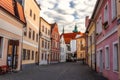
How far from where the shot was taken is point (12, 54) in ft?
63.6

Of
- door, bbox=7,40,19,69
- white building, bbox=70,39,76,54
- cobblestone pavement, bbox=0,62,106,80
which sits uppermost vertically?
white building, bbox=70,39,76,54

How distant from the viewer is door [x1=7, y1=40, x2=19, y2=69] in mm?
18423

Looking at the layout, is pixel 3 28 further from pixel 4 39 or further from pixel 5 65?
pixel 5 65

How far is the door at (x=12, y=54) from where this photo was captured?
18423mm

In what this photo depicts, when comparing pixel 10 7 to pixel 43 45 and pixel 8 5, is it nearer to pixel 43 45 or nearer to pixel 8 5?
pixel 8 5

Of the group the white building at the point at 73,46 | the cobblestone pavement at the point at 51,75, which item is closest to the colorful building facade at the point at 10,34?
the cobblestone pavement at the point at 51,75

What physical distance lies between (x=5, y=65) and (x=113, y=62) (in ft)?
31.1

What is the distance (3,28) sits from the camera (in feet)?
55.4

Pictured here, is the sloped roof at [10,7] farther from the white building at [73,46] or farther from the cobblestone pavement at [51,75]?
the white building at [73,46]

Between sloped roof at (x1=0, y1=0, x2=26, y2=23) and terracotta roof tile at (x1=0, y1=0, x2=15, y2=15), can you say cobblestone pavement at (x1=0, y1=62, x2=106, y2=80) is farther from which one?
terracotta roof tile at (x1=0, y1=0, x2=15, y2=15)

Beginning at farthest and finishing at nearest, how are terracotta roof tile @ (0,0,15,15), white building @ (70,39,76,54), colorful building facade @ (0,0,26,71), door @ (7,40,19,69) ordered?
white building @ (70,39,76,54)
door @ (7,40,19,69)
colorful building facade @ (0,0,26,71)
terracotta roof tile @ (0,0,15,15)

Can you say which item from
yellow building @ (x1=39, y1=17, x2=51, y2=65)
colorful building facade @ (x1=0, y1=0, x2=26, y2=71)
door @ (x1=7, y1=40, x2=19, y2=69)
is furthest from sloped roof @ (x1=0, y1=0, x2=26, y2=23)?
yellow building @ (x1=39, y1=17, x2=51, y2=65)

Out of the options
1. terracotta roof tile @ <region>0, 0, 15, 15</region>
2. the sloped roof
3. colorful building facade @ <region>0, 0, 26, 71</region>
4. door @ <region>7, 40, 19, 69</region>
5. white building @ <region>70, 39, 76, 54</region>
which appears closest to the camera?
terracotta roof tile @ <region>0, 0, 15, 15</region>

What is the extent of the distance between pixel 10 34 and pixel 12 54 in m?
2.13
